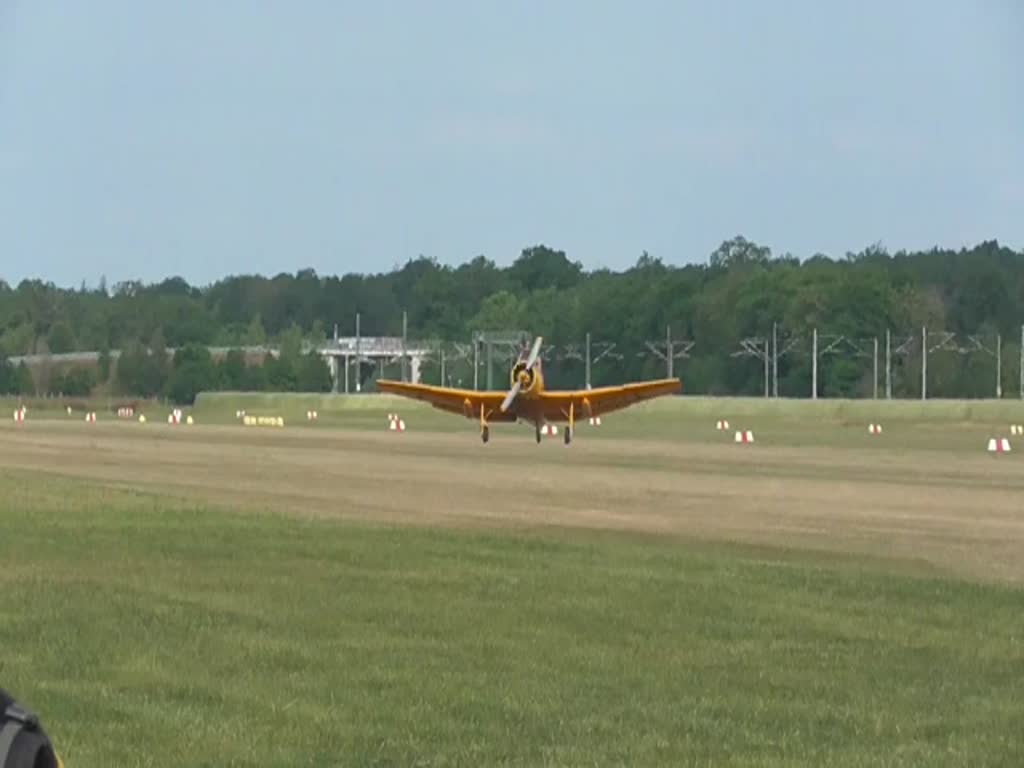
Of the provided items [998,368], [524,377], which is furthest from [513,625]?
[998,368]

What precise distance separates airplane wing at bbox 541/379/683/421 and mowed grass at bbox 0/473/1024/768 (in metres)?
→ 34.4

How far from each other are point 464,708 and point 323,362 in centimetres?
14239

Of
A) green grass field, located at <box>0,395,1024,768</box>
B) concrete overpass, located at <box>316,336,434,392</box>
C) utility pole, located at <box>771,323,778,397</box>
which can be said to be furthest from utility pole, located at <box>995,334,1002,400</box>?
green grass field, located at <box>0,395,1024,768</box>

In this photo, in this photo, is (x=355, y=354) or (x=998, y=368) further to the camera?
(x=355, y=354)

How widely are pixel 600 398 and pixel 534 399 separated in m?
2.74

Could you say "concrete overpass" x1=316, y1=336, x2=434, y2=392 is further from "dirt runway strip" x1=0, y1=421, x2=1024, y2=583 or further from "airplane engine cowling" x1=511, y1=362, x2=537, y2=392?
"airplane engine cowling" x1=511, y1=362, x2=537, y2=392

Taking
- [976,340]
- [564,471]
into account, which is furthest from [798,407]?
[564,471]

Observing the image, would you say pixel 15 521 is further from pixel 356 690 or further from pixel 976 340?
pixel 976 340

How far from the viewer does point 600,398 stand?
56031 millimetres

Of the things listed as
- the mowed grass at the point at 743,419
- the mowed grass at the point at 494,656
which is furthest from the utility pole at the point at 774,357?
the mowed grass at the point at 494,656

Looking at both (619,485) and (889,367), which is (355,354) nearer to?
(889,367)

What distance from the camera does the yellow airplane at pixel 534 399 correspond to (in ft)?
175

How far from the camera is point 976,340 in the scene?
125188 mm

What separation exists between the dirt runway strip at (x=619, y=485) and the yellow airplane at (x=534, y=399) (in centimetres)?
105
